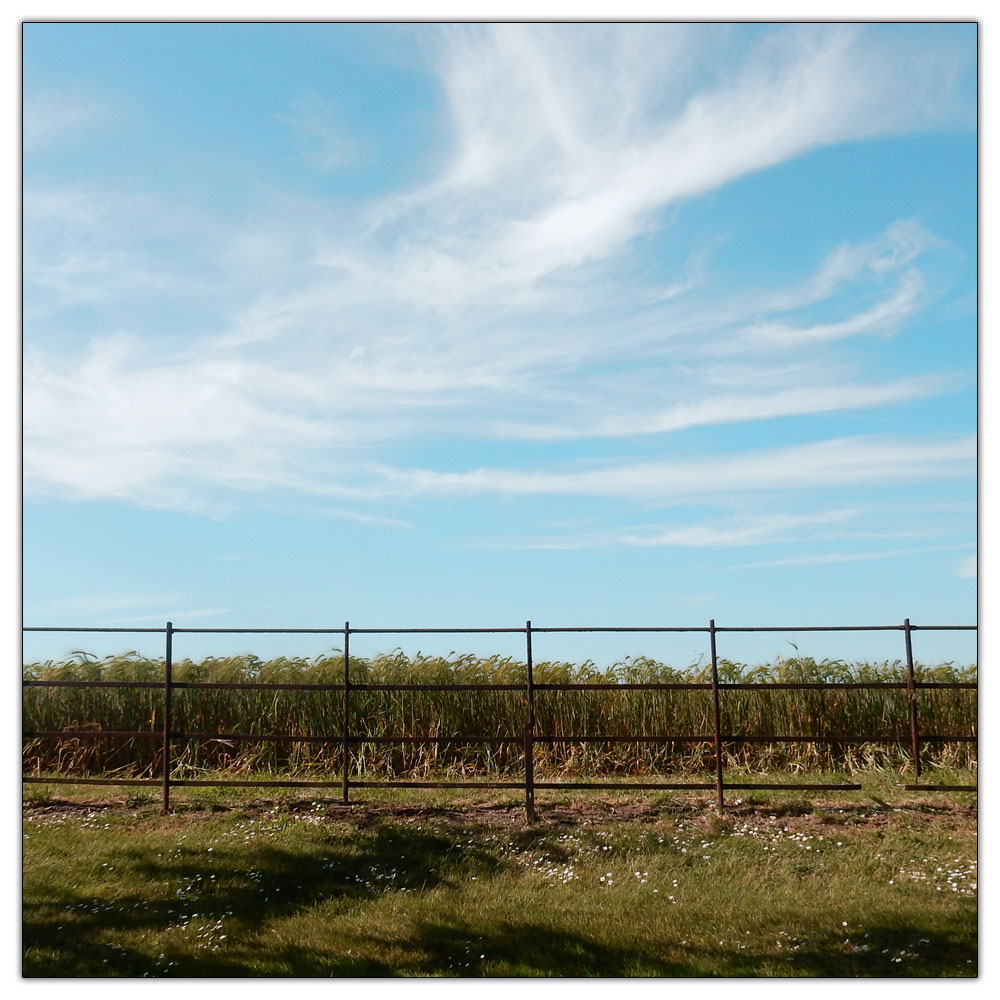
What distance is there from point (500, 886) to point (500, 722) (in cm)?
566

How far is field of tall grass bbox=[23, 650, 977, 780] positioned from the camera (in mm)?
13672

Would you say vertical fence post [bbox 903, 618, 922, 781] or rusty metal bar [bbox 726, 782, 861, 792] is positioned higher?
vertical fence post [bbox 903, 618, 922, 781]

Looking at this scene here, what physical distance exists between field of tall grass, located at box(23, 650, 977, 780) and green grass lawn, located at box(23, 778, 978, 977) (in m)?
1.95

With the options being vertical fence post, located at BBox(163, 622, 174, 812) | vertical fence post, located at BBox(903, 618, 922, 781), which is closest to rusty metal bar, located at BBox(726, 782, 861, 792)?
vertical fence post, located at BBox(903, 618, 922, 781)

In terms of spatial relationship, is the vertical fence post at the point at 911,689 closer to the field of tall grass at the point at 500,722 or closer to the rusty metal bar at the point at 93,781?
the field of tall grass at the point at 500,722

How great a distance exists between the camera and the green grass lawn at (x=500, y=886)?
22.7ft

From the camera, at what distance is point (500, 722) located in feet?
46.4

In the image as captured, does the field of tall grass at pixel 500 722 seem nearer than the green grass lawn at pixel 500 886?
No

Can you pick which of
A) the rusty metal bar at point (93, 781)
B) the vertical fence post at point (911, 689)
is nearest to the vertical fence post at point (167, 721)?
the rusty metal bar at point (93, 781)

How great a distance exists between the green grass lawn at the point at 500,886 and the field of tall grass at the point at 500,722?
6.41 feet

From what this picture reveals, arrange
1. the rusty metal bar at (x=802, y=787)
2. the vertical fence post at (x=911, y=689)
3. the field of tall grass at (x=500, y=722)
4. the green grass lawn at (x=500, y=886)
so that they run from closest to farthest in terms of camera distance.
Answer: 1. the green grass lawn at (x=500, y=886)
2. the rusty metal bar at (x=802, y=787)
3. the vertical fence post at (x=911, y=689)
4. the field of tall grass at (x=500, y=722)

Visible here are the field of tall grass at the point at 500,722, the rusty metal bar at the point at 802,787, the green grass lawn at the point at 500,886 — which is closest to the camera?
the green grass lawn at the point at 500,886

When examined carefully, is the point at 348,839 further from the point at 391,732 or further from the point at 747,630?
the point at 747,630

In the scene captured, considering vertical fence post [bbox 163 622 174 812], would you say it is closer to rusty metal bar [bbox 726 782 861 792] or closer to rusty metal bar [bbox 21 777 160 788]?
rusty metal bar [bbox 21 777 160 788]
